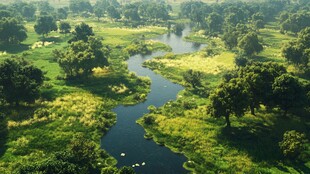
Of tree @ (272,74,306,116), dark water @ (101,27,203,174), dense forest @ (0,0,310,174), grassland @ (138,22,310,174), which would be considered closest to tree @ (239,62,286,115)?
dense forest @ (0,0,310,174)

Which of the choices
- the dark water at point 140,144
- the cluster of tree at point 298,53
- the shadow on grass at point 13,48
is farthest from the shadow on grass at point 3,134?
the cluster of tree at point 298,53


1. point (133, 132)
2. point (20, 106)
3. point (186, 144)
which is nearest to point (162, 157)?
point (186, 144)

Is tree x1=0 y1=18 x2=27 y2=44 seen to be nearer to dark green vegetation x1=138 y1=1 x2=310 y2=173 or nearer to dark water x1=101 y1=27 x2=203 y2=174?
dark water x1=101 y1=27 x2=203 y2=174

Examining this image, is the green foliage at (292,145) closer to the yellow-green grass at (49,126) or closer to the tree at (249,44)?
the yellow-green grass at (49,126)

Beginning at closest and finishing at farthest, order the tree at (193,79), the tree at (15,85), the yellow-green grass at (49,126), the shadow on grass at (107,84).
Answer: the yellow-green grass at (49,126) → the tree at (15,85) → the shadow on grass at (107,84) → the tree at (193,79)

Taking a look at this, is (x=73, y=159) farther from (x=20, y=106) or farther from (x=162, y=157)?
(x=20, y=106)

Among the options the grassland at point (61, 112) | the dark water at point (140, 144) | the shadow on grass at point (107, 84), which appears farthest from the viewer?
the shadow on grass at point (107, 84)

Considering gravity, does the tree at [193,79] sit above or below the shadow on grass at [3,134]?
above

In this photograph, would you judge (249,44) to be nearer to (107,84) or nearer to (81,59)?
(107,84)
